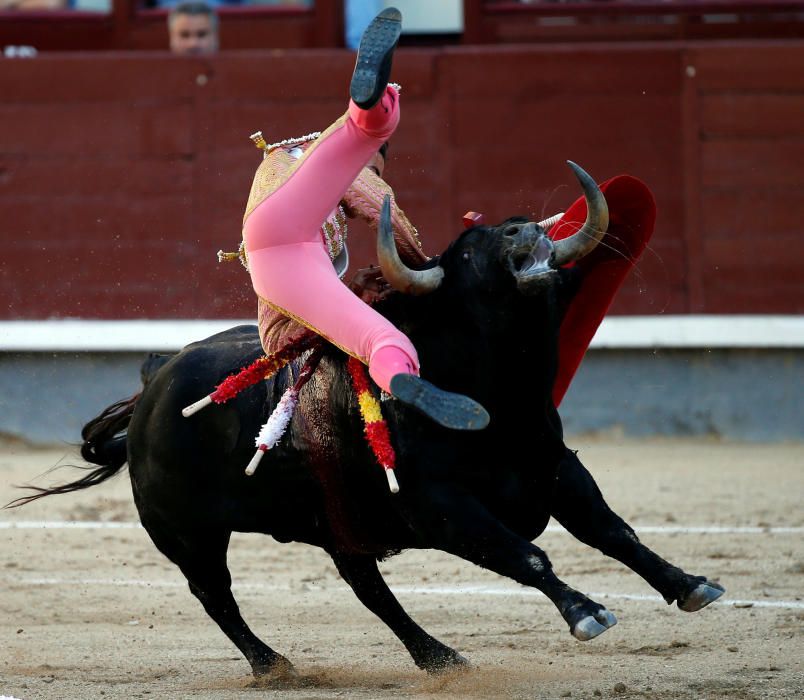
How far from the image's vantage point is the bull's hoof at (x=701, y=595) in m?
3.22

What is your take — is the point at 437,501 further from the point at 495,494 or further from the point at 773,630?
the point at 773,630

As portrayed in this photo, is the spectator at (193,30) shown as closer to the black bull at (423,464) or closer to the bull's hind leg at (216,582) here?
the black bull at (423,464)

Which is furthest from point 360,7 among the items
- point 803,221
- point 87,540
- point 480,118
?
point 87,540

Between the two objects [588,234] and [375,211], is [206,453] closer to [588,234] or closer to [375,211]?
[375,211]

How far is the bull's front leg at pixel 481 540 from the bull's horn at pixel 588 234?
535 mm

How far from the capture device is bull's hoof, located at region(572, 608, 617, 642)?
2.97 m

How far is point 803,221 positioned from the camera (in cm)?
766

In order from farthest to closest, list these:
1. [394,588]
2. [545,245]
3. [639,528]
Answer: [639,528], [394,588], [545,245]

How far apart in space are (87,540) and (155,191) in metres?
2.56

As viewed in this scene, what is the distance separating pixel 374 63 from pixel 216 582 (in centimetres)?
148

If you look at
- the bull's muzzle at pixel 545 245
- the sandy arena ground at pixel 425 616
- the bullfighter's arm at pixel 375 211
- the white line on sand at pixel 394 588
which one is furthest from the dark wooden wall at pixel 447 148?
the bull's muzzle at pixel 545 245

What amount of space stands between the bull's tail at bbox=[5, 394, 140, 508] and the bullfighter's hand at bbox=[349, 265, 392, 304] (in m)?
0.92

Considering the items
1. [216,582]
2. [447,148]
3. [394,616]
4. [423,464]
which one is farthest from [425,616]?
[447,148]

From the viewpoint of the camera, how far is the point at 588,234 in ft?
10.5
